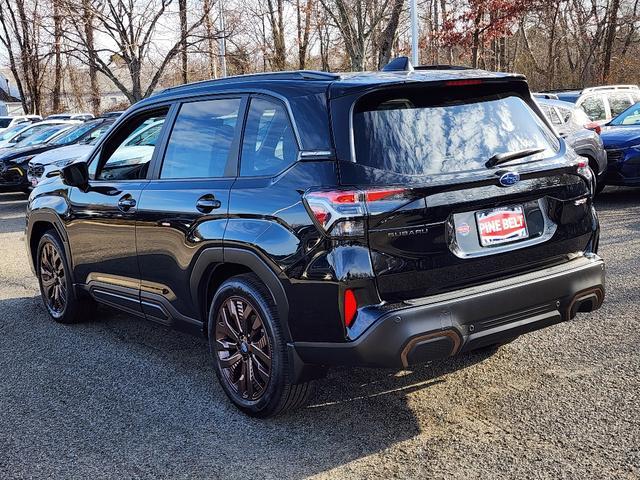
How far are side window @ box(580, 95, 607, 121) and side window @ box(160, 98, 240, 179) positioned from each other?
33.3ft

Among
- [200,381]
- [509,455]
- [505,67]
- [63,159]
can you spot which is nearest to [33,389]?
[200,381]

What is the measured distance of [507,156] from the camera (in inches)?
148

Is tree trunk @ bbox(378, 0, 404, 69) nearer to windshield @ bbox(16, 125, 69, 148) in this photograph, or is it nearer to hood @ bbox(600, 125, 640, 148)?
windshield @ bbox(16, 125, 69, 148)

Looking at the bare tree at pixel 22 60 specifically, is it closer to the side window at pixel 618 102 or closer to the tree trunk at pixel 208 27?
the tree trunk at pixel 208 27

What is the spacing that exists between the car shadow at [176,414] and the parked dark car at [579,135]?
6.63 m

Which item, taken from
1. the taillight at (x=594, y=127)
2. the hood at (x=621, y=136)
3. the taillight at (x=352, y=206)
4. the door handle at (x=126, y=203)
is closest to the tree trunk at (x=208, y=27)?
the taillight at (x=594, y=127)

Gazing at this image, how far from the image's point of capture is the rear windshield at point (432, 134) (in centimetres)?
350

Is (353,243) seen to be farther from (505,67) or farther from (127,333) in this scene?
(505,67)

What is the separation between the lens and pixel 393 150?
3512mm

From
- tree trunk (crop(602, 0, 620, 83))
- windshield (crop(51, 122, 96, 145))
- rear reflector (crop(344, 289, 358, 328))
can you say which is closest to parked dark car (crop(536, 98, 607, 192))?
rear reflector (crop(344, 289, 358, 328))

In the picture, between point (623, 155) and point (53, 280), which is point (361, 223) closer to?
point (53, 280)

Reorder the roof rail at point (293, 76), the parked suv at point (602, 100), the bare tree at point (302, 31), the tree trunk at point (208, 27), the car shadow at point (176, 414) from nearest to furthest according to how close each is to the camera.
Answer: the car shadow at point (176, 414) → the roof rail at point (293, 76) → the parked suv at point (602, 100) → the tree trunk at point (208, 27) → the bare tree at point (302, 31)

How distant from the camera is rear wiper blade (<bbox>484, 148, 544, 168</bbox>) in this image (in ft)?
12.1

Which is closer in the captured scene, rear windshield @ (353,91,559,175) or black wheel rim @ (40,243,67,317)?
rear windshield @ (353,91,559,175)
